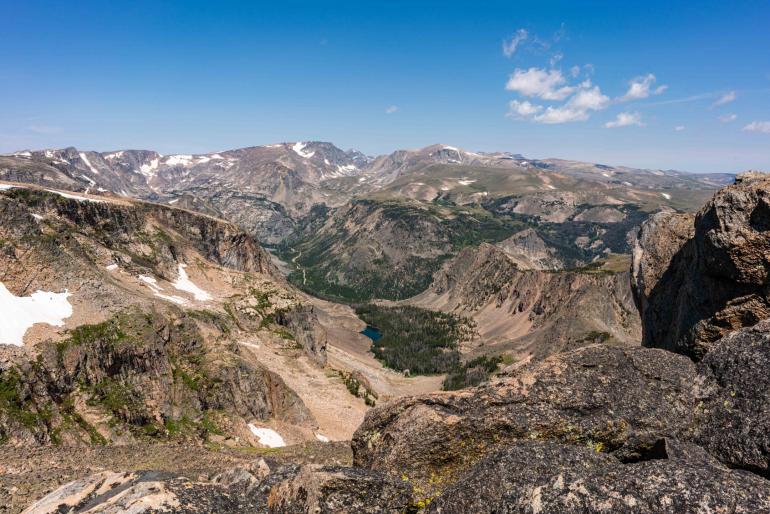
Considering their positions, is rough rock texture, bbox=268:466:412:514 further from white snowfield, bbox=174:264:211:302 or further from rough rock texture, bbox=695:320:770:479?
white snowfield, bbox=174:264:211:302

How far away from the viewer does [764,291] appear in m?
21.2

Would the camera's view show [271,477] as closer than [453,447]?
Yes

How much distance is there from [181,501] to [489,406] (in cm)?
1102

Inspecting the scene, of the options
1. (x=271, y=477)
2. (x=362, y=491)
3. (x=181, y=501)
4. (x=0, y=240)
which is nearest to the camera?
(x=181, y=501)

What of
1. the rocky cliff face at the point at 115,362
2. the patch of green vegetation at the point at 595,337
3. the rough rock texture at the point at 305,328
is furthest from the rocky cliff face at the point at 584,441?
the patch of green vegetation at the point at 595,337

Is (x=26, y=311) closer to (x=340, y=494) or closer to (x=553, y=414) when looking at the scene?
(x=340, y=494)

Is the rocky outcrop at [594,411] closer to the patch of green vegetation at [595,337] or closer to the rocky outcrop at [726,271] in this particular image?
the rocky outcrop at [726,271]

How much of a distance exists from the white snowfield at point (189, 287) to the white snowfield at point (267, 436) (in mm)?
54801

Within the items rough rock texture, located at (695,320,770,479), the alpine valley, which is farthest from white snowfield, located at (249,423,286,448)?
rough rock texture, located at (695,320,770,479)

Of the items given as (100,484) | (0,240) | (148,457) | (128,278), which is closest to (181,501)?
(100,484)

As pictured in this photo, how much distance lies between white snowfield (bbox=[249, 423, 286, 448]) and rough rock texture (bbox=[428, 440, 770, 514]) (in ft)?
214

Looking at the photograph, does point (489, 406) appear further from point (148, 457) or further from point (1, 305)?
point (1, 305)

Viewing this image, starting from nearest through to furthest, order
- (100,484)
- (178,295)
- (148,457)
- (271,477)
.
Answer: (271,477), (100,484), (148,457), (178,295)

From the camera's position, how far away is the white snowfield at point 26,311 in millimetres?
57375
